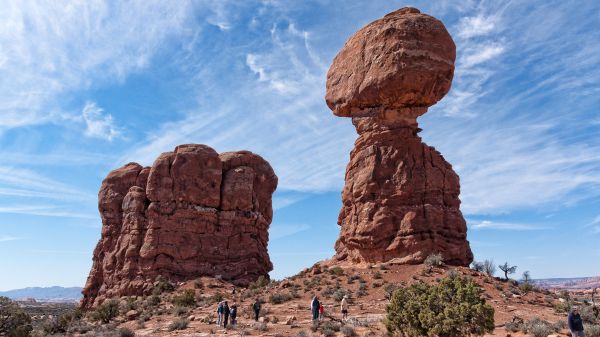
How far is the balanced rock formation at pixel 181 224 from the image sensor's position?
1554 inches

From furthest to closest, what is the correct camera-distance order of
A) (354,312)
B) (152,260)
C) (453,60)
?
(152,260)
(453,60)
(354,312)

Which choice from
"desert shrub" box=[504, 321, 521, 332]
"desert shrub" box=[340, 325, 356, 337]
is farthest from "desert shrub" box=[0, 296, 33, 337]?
"desert shrub" box=[504, 321, 521, 332]

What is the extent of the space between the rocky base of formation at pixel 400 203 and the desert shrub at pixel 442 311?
12432 mm

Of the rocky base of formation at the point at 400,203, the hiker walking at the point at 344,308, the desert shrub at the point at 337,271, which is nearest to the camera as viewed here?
the hiker walking at the point at 344,308

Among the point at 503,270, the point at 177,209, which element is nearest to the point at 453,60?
the point at 503,270

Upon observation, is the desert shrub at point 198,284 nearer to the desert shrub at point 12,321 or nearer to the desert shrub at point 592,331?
the desert shrub at point 12,321

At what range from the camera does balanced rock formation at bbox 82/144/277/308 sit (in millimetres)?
39469

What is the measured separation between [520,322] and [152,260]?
100 feet

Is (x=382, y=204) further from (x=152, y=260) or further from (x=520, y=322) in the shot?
(x=152, y=260)

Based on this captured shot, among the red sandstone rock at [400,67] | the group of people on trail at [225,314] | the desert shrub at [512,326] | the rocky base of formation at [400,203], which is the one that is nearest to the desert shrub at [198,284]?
the rocky base of formation at [400,203]

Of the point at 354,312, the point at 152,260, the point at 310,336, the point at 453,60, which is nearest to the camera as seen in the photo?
the point at 310,336

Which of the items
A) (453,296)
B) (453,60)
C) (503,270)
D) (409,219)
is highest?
(453,60)

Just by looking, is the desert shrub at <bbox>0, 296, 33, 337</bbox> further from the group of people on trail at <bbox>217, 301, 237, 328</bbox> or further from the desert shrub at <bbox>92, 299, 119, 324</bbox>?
the group of people on trail at <bbox>217, 301, 237, 328</bbox>

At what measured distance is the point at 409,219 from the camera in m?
26.5
